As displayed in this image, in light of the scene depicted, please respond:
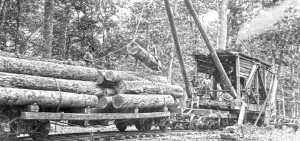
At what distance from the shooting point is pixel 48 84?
9.30 m

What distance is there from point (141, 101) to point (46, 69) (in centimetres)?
345

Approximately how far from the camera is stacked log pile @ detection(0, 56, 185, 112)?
855 centimetres

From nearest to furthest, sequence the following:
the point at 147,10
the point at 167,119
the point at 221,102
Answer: the point at 167,119 → the point at 221,102 → the point at 147,10

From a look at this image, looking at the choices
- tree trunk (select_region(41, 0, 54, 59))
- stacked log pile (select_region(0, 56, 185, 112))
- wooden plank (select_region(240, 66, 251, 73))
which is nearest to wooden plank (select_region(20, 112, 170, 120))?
stacked log pile (select_region(0, 56, 185, 112))

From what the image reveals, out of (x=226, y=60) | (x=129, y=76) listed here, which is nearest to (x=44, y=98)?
(x=129, y=76)

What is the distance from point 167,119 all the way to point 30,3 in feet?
56.7

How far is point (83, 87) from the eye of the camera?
10383mm

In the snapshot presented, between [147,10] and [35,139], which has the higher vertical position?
[147,10]

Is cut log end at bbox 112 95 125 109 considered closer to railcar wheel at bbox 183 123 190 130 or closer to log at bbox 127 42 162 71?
log at bbox 127 42 162 71

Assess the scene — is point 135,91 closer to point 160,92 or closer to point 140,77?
point 140,77

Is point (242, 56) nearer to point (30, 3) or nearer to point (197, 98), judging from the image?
point (197, 98)

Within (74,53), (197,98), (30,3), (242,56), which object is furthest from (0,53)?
(30,3)

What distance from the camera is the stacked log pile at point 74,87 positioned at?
28.0ft

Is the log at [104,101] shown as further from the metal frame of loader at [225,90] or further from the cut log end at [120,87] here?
the metal frame of loader at [225,90]
